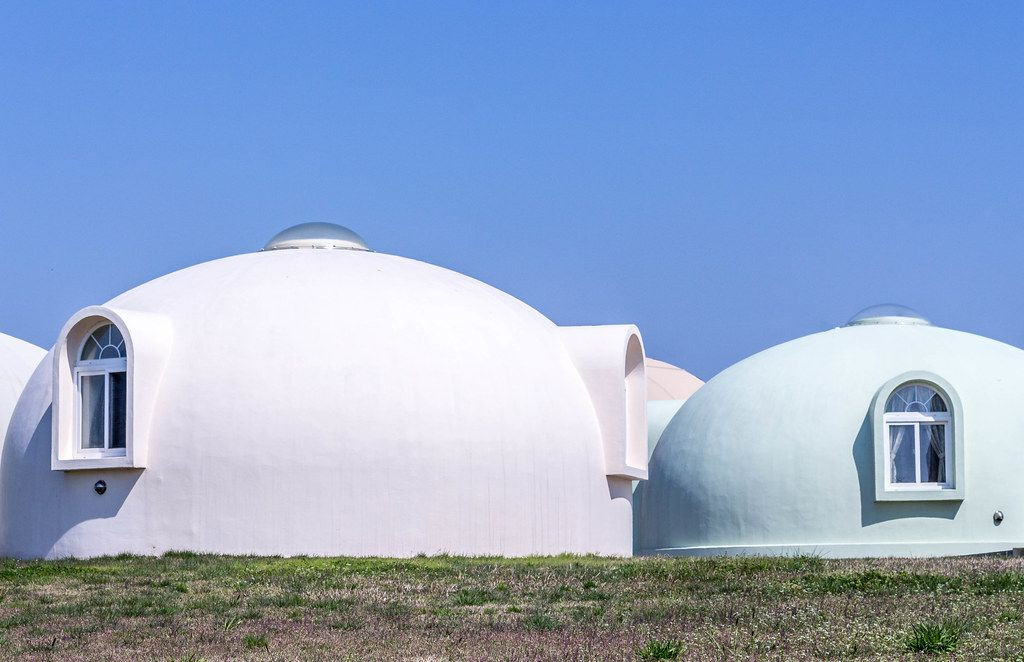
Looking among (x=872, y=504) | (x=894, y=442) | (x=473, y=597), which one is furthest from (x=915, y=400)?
(x=473, y=597)

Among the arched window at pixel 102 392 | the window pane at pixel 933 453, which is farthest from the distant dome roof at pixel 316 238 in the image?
the window pane at pixel 933 453

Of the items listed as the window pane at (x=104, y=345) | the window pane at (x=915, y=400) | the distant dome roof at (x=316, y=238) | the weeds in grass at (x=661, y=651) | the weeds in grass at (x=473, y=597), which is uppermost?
the distant dome roof at (x=316, y=238)

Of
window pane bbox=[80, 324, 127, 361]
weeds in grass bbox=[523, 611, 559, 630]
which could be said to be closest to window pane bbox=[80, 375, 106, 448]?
window pane bbox=[80, 324, 127, 361]

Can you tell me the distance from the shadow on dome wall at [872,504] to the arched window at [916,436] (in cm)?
34

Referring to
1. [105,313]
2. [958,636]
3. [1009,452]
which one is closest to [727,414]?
[1009,452]

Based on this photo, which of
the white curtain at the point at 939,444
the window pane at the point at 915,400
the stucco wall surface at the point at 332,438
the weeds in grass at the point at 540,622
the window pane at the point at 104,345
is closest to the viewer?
the weeds in grass at the point at 540,622

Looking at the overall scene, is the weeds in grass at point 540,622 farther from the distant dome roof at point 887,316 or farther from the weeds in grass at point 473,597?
the distant dome roof at point 887,316

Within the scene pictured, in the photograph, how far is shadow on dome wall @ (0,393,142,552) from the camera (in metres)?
24.2

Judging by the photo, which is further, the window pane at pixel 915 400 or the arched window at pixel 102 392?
the window pane at pixel 915 400

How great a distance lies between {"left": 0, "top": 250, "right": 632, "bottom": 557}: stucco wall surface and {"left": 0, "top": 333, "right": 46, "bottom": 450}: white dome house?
17.9 ft

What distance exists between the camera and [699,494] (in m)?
32.9

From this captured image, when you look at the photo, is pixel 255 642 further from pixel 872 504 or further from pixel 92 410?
pixel 872 504

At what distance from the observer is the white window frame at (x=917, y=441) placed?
3050 cm

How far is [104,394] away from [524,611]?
1112 cm
